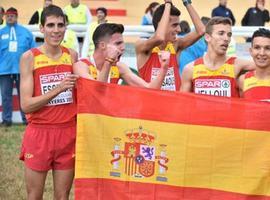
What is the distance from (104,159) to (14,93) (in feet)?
26.7

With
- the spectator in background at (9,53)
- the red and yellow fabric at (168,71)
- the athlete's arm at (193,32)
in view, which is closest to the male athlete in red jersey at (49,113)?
the red and yellow fabric at (168,71)

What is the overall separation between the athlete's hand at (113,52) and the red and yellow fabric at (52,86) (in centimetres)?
39

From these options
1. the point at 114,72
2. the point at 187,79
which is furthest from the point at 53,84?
the point at 187,79

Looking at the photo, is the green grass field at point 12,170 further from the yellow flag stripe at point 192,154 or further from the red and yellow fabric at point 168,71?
the yellow flag stripe at point 192,154

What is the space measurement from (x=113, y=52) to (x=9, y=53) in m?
7.70

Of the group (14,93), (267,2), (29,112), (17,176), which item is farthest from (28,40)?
(267,2)

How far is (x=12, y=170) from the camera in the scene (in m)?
10.4

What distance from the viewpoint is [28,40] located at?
13.9 m

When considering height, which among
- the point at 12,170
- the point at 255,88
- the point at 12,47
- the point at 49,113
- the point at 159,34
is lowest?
the point at 12,170

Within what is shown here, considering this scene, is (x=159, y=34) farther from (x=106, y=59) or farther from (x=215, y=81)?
(x=106, y=59)

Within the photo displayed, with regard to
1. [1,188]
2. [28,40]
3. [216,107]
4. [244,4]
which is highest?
[244,4]

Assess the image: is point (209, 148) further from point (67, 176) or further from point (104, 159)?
point (67, 176)

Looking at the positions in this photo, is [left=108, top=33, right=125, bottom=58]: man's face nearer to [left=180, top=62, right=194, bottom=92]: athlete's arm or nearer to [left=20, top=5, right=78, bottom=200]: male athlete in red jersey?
[left=20, top=5, right=78, bottom=200]: male athlete in red jersey

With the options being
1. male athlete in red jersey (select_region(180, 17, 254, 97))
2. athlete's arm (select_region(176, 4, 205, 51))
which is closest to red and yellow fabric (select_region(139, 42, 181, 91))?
athlete's arm (select_region(176, 4, 205, 51))
